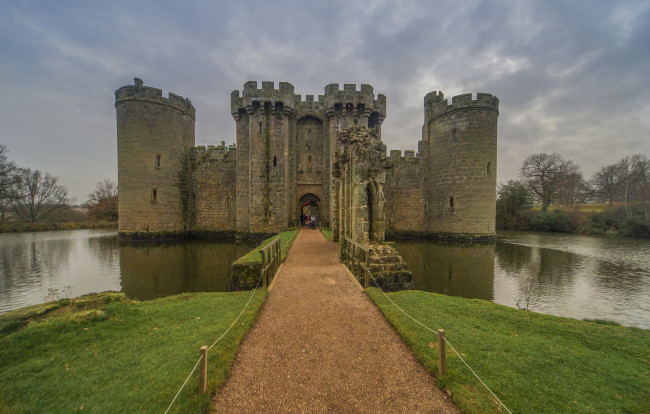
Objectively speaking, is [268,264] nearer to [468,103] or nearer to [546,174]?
[468,103]

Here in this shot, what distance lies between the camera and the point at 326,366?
3418 millimetres

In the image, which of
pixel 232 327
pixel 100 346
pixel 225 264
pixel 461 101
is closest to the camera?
pixel 100 346

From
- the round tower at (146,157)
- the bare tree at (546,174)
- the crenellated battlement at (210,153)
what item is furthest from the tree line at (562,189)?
the round tower at (146,157)

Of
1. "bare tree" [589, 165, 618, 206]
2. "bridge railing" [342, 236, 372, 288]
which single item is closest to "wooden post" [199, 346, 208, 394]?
"bridge railing" [342, 236, 372, 288]

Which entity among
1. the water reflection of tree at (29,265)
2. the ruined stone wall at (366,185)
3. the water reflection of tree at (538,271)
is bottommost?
the water reflection of tree at (538,271)

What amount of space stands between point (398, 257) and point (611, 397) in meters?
4.66

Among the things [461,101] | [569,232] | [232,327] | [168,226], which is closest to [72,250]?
[168,226]

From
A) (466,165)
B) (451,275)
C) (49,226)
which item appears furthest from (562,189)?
(49,226)

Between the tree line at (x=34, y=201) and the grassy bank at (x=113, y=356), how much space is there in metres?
36.6

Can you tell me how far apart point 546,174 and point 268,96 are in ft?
123

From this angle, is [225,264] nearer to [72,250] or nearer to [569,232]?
[72,250]

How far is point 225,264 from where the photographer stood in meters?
12.5

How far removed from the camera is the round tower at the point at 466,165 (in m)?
19.4

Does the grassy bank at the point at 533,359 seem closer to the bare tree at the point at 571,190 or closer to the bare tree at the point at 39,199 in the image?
the bare tree at the point at 571,190
